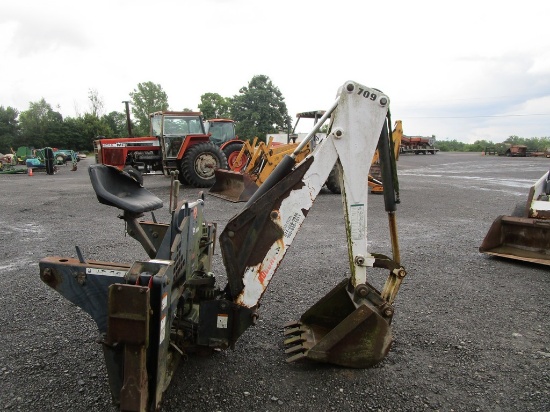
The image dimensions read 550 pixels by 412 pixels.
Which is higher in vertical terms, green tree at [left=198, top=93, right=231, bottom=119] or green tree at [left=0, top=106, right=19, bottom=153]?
green tree at [left=198, top=93, right=231, bottom=119]

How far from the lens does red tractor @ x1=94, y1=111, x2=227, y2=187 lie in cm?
1292

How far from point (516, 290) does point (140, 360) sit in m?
3.78

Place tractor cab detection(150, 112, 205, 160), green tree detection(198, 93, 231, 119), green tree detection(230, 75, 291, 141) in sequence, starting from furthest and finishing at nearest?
green tree detection(198, 93, 231, 119)
green tree detection(230, 75, 291, 141)
tractor cab detection(150, 112, 205, 160)

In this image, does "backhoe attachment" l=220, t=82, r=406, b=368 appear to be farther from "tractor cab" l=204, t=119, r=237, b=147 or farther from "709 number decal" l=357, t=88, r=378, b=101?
"tractor cab" l=204, t=119, r=237, b=147

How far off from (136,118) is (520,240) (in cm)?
7306

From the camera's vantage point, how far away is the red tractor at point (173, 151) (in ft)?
42.4

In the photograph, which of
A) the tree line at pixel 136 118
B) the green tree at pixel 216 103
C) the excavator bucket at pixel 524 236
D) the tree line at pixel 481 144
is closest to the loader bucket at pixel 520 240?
the excavator bucket at pixel 524 236

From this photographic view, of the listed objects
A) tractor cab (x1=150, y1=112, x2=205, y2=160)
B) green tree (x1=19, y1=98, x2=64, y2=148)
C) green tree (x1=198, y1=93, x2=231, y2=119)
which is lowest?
tractor cab (x1=150, y1=112, x2=205, y2=160)

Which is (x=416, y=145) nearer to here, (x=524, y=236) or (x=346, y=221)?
(x=524, y=236)

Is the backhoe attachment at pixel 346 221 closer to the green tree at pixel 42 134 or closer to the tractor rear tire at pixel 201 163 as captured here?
the tractor rear tire at pixel 201 163

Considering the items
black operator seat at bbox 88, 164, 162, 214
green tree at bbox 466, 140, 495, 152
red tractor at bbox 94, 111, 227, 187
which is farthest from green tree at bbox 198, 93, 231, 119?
black operator seat at bbox 88, 164, 162, 214

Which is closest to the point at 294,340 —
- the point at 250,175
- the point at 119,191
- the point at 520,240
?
the point at 119,191

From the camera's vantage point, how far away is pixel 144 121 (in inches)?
2665

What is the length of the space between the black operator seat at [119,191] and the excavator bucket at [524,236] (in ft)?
14.0
